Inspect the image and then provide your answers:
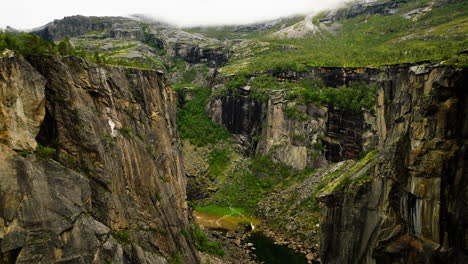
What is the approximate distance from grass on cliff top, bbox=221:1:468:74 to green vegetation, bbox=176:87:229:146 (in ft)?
58.1

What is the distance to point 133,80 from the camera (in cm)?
4703

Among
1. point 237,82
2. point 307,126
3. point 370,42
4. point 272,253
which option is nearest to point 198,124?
point 237,82

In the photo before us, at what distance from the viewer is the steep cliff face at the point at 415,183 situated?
31656 mm

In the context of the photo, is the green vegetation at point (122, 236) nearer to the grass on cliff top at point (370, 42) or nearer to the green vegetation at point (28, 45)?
the green vegetation at point (28, 45)

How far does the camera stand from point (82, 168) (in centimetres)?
3362

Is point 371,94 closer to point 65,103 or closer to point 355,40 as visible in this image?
point 355,40

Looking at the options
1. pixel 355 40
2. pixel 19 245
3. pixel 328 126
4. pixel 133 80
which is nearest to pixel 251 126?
pixel 328 126

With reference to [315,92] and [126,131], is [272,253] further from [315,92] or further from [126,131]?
[315,92]

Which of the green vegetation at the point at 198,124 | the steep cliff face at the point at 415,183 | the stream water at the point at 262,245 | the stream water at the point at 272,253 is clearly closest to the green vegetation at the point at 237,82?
the green vegetation at the point at 198,124

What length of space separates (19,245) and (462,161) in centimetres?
3637

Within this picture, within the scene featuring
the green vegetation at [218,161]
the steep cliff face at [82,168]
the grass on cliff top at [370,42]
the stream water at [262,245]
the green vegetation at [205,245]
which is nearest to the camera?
the steep cliff face at [82,168]

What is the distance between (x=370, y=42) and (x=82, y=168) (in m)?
154

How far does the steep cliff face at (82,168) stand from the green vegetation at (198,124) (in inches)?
3244

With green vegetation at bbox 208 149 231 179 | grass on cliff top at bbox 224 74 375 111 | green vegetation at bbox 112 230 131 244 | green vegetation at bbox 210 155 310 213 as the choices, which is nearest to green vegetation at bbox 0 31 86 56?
green vegetation at bbox 112 230 131 244
